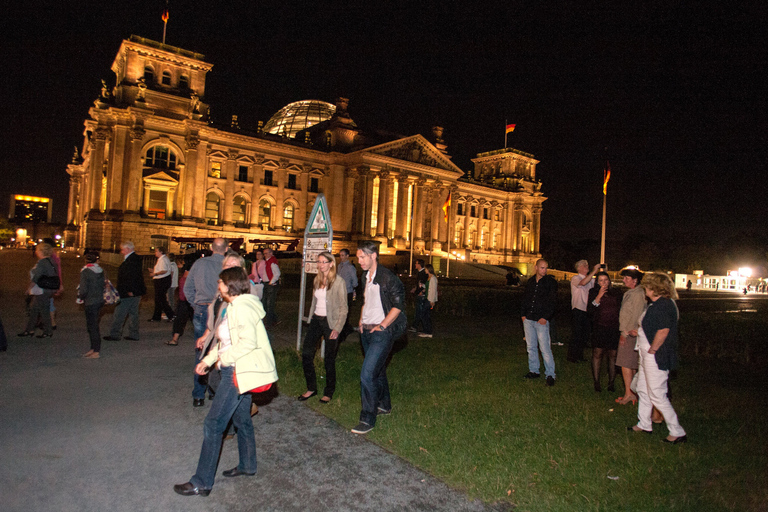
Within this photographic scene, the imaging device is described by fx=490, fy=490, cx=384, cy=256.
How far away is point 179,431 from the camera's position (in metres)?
6.14

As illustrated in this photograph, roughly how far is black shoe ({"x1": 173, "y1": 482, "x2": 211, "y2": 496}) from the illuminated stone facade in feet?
150

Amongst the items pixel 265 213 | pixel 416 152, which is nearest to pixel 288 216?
pixel 265 213

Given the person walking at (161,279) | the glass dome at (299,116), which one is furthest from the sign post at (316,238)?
the glass dome at (299,116)

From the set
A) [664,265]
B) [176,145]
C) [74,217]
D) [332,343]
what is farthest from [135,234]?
[664,265]

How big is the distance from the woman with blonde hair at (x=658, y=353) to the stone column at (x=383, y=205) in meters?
58.4

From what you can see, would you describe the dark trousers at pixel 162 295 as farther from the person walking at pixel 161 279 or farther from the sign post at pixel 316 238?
the sign post at pixel 316 238

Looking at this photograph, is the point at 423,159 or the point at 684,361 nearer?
the point at 684,361

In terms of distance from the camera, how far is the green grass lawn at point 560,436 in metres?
5.04

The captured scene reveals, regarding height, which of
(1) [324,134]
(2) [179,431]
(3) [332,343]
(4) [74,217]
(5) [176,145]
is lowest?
(2) [179,431]

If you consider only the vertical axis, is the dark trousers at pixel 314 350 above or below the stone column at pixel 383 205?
below

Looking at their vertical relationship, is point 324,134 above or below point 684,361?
above

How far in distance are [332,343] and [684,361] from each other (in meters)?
9.94

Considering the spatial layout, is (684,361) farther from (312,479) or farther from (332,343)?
(312,479)

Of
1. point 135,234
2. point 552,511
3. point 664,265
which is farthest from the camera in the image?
point 664,265
